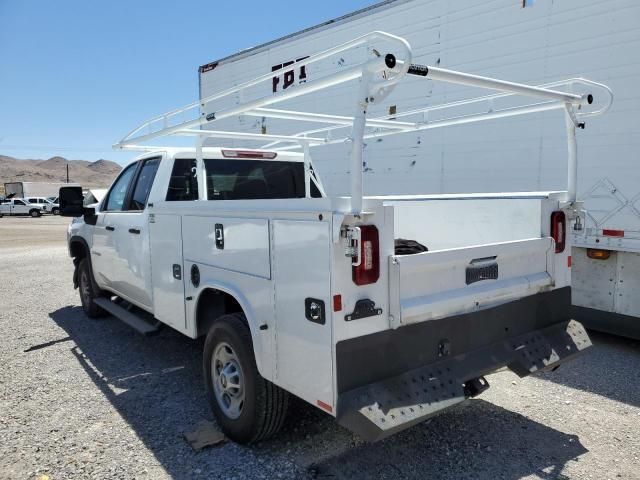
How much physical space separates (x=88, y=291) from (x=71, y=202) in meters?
1.23

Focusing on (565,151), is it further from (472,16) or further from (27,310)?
(27,310)

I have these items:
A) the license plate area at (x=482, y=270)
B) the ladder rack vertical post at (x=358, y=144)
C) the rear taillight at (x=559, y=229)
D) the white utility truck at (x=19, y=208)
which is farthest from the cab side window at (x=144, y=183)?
the white utility truck at (x=19, y=208)

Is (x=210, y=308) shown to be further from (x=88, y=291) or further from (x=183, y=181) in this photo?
(x=88, y=291)

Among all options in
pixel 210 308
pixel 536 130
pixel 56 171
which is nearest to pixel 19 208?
pixel 210 308

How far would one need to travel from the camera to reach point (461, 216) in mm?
3996

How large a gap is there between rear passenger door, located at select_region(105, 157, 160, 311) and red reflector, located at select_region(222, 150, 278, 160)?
64 centimetres

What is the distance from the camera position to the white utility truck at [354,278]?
2.42 m

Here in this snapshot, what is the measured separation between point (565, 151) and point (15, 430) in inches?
207

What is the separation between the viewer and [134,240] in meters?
4.60

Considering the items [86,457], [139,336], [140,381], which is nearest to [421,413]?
[86,457]

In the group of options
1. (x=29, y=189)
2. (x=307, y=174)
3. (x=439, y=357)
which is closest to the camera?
(x=439, y=357)

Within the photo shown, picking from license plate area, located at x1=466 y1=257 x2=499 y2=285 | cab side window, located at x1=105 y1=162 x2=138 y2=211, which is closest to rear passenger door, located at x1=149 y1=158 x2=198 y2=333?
cab side window, located at x1=105 y1=162 x2=138 y2=211

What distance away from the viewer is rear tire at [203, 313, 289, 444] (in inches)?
117

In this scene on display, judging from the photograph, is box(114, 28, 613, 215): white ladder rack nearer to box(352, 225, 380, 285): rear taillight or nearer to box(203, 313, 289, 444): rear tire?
box(352, 225, 380, 285): rear taillight
